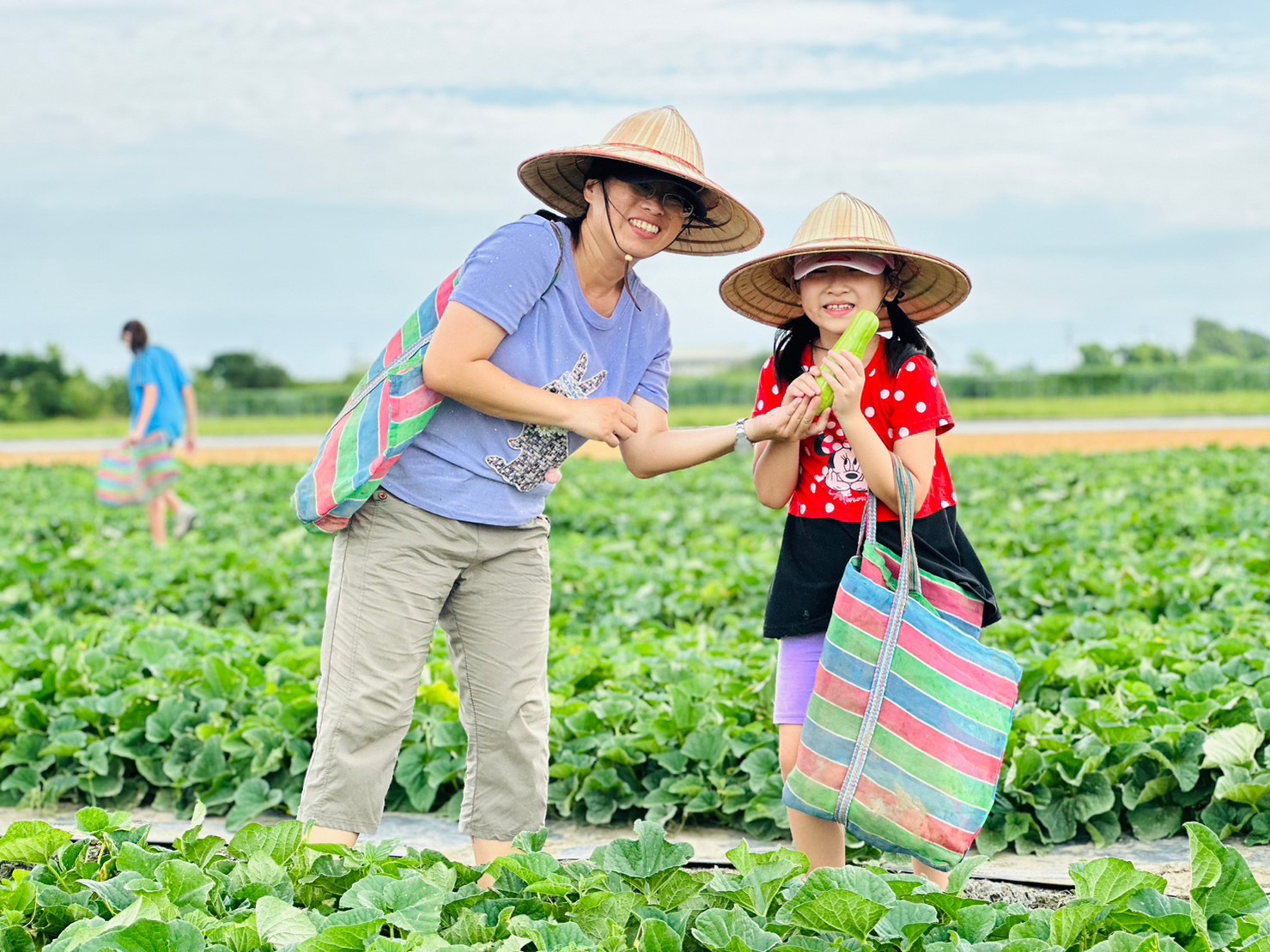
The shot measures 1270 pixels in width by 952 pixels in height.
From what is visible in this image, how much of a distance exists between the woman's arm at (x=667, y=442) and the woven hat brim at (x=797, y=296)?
284 mm

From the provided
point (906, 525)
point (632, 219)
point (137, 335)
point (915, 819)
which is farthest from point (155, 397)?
point (915, 819)

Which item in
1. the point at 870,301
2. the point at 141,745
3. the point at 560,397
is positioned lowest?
the point at 141,745

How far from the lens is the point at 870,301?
288cm

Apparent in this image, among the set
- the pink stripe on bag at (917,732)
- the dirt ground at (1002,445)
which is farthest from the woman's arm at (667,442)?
the dirt ground at (1002,445)

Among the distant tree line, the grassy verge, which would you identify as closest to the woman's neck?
the grassy verge

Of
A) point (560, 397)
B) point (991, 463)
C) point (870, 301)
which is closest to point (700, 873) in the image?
point (560, 397)

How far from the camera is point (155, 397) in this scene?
1007 cm

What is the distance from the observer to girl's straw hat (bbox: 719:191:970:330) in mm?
2773

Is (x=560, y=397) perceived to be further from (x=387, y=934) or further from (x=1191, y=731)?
(x=1191, y=731)

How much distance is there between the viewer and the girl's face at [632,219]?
2.90 meters

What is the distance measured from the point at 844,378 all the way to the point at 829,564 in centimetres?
44

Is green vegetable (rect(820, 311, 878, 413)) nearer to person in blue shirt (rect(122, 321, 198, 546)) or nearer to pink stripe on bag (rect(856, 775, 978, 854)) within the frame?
pink stripe on bag (rect(856, 775, 978, 854))

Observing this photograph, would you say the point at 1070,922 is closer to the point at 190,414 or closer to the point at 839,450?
the point at 839,450

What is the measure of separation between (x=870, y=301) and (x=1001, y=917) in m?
1.25
